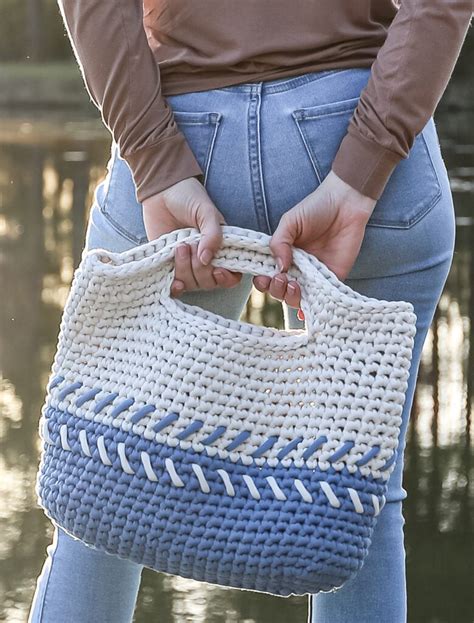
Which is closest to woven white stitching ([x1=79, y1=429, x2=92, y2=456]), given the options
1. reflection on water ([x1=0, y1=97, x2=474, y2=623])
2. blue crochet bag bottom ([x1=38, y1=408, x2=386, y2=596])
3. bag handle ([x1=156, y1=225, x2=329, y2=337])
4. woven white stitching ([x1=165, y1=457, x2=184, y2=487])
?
blue crochet bag bottom ([x1=38, y1=408, x2=386, y2=596])

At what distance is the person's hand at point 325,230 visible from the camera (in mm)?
1734

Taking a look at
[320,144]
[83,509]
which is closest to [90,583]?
[83,509]

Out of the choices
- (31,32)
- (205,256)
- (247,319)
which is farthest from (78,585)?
(31,32)

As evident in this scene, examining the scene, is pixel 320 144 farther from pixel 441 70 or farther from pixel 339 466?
pixel 339 466

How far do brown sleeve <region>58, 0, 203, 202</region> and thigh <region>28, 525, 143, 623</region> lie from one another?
553 mm

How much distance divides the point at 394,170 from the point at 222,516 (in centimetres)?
54

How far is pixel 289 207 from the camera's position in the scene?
1.78 metres

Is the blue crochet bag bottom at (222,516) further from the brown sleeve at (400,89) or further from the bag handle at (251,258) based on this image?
the brown sleeve at (400,89)

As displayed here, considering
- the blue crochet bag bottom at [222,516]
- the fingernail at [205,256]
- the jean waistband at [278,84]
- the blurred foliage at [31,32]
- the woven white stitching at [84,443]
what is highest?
the blurred foliage at [31,32]

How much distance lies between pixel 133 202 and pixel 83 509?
451 millimetres

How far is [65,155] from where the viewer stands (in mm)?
11898

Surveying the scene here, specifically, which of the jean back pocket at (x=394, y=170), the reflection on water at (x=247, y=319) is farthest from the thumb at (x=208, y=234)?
the reflection on water at (x=247, y=319)

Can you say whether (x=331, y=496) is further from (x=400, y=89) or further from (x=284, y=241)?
(x=400, y=89)

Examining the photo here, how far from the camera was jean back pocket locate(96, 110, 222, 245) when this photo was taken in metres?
1.79
